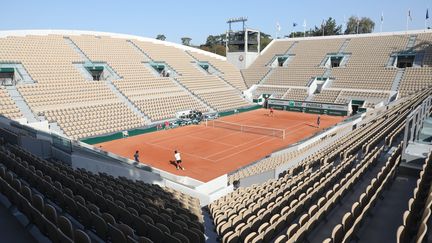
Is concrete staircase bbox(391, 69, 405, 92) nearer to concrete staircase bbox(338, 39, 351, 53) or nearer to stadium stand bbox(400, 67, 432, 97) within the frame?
stadium stand bbox(400, 67, 432, 97)

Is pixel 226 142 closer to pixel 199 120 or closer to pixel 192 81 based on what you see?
pixel 199 120

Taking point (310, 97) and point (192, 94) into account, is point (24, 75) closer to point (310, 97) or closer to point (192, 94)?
point (192, 94)

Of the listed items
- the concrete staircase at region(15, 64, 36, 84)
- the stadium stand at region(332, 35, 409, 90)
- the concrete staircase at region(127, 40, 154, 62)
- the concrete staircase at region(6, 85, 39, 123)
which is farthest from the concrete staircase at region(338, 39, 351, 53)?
the concrete staircase at region(6, 85, 39, 123)

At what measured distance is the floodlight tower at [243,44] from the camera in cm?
5353

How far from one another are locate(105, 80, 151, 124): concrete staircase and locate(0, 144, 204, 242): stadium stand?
21.9 meters

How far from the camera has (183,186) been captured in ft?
42.6

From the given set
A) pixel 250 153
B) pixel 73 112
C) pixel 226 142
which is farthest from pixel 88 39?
pixel 250 153

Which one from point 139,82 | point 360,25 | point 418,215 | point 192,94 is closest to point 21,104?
point 139,82

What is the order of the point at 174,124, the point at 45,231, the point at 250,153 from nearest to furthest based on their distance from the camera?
the point at 45,231 < the point at 250,153 < the point at 174,124

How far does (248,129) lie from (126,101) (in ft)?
43.9

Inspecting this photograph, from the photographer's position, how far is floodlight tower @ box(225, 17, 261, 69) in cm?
5353

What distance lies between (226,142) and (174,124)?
27.3 ft

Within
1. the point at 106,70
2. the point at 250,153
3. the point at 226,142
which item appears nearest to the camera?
the point at 250,153

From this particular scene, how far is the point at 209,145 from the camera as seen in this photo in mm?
25969
